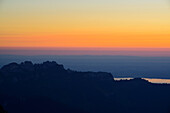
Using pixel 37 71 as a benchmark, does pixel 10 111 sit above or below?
below

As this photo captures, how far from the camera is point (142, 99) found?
A: 75312 millimetres

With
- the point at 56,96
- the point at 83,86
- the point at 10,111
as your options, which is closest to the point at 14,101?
the point at 10,111

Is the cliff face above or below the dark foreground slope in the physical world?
above

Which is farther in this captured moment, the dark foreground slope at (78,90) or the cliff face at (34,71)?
the cliff face at (34,71)

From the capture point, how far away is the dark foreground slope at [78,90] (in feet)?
224

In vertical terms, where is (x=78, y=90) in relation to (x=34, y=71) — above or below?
below

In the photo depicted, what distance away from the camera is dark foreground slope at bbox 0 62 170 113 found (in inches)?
2689

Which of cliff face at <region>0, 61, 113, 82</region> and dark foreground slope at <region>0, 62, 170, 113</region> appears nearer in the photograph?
dark foreground slope at <region>0, 62, 170, 113</region>

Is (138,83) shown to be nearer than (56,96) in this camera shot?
No

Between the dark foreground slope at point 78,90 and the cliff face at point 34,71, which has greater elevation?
the cliff face at point 34,71

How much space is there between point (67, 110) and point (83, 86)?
37.9 ft

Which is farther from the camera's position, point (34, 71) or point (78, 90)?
point (34, 71)

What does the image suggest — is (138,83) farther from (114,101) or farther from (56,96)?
(56,96)

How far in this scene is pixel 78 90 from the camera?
73625mm
